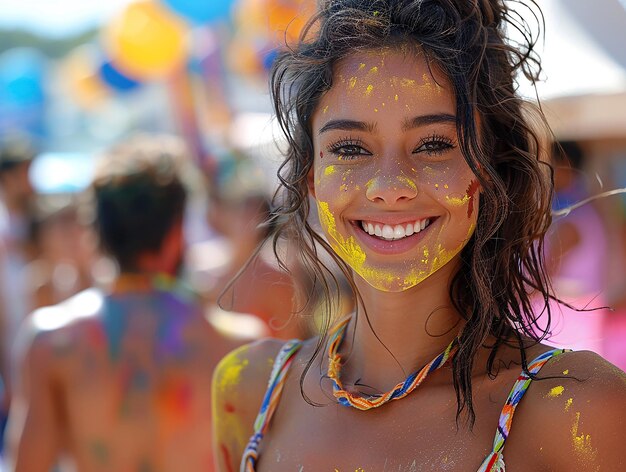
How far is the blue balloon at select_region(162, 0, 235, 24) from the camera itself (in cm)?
614

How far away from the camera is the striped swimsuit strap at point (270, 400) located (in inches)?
64.7

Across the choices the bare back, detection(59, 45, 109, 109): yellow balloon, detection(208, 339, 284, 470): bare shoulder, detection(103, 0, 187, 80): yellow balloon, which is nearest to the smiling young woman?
detection(208, 339, 284, 470): bare shoulder

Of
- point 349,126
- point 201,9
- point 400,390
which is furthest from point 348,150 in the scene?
point 201,9

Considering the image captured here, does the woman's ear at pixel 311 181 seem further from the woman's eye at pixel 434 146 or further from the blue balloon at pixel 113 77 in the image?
the blue balloon at pixel 113 77

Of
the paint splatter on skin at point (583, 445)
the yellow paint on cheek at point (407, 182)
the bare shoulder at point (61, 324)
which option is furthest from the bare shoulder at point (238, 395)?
the bare shoulder at point (61, 324)

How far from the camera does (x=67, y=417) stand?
259cm

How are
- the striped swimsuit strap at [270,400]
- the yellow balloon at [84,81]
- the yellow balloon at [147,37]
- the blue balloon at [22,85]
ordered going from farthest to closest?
the blue balloon at [22,85] < the yellow balloon at [84,81] < the yellow balloon at [147,37] < the striped swimsuit strap at [270,400]

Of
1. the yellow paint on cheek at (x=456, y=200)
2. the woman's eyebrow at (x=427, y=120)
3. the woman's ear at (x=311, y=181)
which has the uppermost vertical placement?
the woman's eyebrow at (x=427, y=120)

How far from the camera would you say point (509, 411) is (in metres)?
1.36

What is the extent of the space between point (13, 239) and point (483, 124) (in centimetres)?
428

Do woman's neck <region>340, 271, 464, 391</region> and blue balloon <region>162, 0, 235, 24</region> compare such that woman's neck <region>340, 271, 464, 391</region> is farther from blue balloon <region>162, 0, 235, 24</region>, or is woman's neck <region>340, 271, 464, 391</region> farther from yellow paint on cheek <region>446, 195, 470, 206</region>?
blue balloon <region>162, 0, 235, 24</region>

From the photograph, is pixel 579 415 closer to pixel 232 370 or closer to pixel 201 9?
pixel 232 370

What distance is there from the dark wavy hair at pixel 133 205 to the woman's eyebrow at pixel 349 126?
1307 mm

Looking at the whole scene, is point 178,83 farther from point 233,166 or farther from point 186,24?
point 233,166
